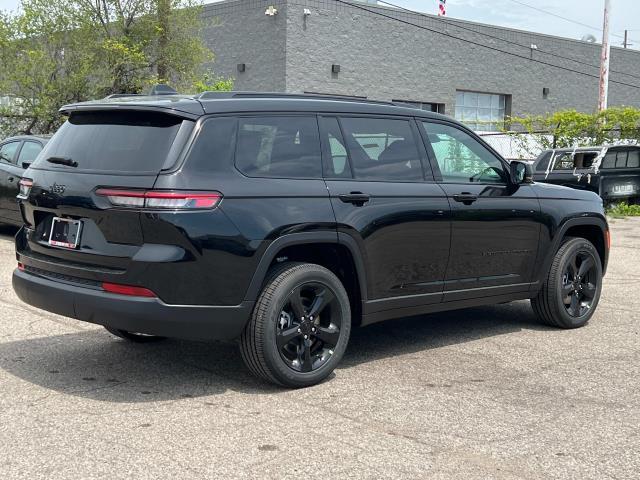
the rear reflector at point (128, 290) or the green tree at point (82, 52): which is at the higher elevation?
the green tree at point (82, 52)

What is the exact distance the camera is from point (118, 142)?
540 cm

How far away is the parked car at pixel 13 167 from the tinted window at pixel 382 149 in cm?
754

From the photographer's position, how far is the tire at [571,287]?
7.38m

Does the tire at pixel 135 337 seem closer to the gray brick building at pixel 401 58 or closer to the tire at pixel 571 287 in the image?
the tire at pixel 571 287

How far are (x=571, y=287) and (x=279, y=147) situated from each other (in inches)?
128

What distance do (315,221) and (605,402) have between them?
206 centimetres

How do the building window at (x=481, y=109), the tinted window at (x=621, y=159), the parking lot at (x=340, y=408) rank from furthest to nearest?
the building window at (x=481, y=109)
the tinted window at (x=621, y=159)
the parking lot at (x=340, y=408)

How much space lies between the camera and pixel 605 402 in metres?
5.33

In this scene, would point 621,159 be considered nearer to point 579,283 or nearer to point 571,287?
point 579,283

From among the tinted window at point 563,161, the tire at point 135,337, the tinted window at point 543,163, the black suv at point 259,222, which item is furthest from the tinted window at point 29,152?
the tinted window at point 563,161

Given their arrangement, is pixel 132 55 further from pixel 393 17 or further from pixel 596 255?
pixel 596 255

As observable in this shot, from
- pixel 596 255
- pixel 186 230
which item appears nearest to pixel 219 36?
pixel 596 255

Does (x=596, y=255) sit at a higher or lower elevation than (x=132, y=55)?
lower

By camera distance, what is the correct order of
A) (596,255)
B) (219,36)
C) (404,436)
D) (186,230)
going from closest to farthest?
(404,436), (186,230), (596,255), (219,36)
